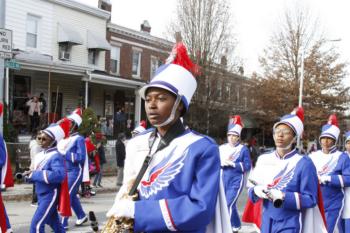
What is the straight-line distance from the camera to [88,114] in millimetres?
18531

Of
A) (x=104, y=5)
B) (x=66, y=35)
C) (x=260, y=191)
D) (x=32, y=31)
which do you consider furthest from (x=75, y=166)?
(x=104, y=5)

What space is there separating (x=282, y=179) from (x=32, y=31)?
19838 millimetres

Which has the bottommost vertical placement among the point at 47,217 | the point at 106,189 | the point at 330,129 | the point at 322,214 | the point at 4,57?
the point at 106,189

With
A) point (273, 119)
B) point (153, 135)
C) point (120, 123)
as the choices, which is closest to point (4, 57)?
point (153, 135)

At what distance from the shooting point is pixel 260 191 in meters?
5.68

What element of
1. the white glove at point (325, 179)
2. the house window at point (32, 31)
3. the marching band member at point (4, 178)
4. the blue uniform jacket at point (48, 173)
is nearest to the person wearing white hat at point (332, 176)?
the white glove at point (325, 179)

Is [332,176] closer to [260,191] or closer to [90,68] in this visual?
[260,191]

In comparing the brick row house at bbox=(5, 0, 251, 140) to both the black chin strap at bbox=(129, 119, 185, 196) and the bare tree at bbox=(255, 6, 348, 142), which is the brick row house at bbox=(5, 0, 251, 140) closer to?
the bare tree at bbox=(255, 6, 348, 142)

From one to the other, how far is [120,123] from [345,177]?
63.7 ft

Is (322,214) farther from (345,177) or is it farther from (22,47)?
(22,47)

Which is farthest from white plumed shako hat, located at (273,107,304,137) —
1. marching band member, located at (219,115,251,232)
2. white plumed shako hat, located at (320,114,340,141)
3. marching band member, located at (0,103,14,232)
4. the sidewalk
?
the sidewalk

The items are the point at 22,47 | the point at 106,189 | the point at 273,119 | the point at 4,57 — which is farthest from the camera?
the point at 273,119

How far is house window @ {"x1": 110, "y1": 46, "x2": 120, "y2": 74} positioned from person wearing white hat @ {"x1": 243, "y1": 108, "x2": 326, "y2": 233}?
23.8 meters

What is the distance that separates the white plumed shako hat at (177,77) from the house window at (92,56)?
80.5 ft
